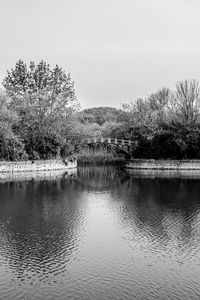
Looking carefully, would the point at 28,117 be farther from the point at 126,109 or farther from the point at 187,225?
the point at 187,225

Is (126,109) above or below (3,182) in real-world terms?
above

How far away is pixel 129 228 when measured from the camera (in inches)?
803

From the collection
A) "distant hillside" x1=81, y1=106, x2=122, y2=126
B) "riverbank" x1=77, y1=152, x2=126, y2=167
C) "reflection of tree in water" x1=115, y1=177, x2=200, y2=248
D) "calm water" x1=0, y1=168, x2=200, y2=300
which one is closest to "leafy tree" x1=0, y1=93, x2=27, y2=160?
"reflection of tree in water" x1=115, y1=177, x2=200, y2=248

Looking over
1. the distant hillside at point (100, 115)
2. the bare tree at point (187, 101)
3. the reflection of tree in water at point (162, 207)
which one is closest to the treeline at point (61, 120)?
the bare tree at point (187, 101)

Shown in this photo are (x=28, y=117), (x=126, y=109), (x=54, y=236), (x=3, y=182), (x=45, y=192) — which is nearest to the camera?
(x=54, y=236)

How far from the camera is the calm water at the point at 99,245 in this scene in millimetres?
12773

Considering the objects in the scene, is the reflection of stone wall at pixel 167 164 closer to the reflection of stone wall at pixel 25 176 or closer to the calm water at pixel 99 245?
the reflection of stone wall at pixel 25 176

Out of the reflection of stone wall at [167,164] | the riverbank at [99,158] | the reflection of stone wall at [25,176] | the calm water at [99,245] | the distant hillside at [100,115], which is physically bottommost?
the calm water at [99,245]

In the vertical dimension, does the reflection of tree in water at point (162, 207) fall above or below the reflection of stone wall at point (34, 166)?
below

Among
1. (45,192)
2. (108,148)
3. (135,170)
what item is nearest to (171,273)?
(45,192)

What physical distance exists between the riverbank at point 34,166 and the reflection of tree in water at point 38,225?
12.4m

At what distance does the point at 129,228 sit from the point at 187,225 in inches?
120

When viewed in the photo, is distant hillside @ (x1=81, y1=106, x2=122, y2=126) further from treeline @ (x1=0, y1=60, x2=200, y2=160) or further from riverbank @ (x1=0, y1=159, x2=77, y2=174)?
riverbank @ (x1=0, y1=159, x2=77, y2=174)

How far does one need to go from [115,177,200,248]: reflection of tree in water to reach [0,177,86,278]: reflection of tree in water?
3.42 metres
